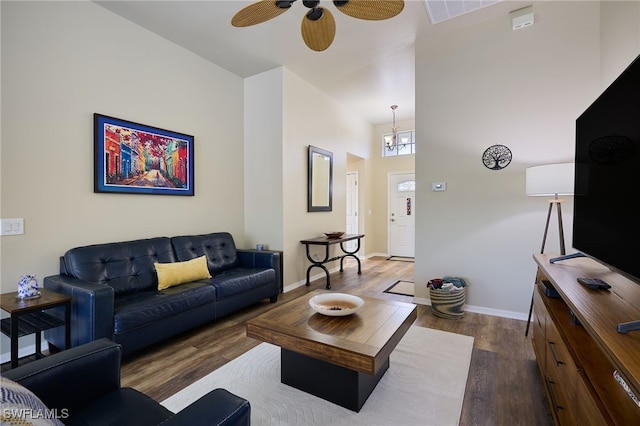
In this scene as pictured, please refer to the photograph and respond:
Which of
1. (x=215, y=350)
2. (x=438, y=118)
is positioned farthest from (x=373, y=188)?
(x=215, y=350)

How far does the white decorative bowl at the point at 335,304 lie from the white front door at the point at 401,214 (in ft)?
16.4

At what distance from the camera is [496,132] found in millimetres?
3125

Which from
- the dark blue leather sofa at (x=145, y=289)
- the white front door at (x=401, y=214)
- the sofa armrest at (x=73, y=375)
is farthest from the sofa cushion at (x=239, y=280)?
the white front door at (x=401, y=214)

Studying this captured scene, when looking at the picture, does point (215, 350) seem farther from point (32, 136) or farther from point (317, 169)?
point (317, 169)

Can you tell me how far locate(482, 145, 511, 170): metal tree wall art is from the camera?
10.1 ft

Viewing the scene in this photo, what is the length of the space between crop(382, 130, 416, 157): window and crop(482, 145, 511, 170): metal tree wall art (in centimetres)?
357

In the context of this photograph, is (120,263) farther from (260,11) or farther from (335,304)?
(260,11)

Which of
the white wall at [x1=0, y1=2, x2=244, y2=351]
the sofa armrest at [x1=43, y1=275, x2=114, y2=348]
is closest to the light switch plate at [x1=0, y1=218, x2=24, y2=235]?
the white wall at [x1=0, y1=2, x2=244, y2=351]

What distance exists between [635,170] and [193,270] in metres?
3.22

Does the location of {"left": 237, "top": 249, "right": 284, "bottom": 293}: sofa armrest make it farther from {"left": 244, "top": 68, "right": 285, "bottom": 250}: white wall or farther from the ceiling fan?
the ceiling fan

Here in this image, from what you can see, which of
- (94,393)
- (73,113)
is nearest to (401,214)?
(73,113)

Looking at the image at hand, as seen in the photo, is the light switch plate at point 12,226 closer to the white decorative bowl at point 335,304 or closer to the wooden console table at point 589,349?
the white decorative bowl at point 335,304

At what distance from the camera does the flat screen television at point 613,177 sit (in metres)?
1.08

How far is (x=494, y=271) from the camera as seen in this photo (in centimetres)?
316
